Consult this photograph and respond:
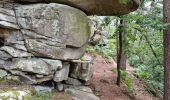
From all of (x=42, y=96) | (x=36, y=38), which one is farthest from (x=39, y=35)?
(x=42, y=96)

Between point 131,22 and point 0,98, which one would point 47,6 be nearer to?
point 0,98

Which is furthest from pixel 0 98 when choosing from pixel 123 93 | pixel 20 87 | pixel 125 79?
pixel 125 79

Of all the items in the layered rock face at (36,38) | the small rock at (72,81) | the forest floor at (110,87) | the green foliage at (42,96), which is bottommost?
the forest floor at (110,87)

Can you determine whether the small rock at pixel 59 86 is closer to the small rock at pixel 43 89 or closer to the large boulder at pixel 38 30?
the small rock at pixel 43 89

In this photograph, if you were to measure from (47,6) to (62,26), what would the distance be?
2.56ft

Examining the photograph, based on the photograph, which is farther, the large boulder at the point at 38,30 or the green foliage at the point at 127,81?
the green foliage at the point at 127,81

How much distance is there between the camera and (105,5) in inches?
391

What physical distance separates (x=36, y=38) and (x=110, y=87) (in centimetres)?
484

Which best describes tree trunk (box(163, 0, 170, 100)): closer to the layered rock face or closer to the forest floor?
the forest floor

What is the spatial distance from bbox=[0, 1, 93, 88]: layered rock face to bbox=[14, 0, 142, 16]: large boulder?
0.90 ft

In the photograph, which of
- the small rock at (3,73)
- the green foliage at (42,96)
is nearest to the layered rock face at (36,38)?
the small rock at (3,73)

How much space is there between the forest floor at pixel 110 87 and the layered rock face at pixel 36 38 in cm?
300

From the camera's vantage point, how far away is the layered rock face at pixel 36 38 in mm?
9281

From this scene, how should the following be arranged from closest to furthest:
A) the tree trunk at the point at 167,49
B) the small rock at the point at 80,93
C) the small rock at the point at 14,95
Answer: the small rock at the point at 14,95
the small rock at the point at 80,93
the tree trunk at the point at 167,49
